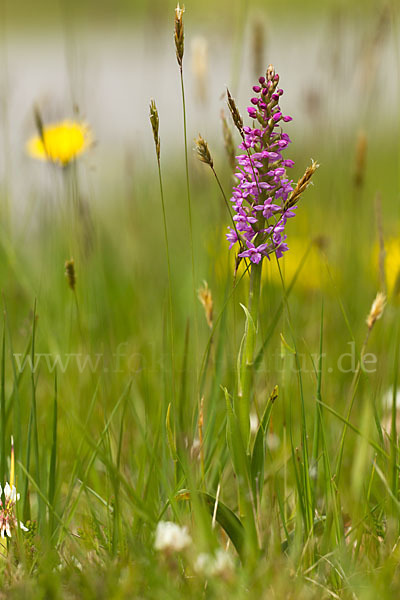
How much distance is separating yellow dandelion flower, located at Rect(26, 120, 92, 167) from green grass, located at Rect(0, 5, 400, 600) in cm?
12

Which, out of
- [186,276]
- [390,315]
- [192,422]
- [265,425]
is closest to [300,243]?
[186,276]

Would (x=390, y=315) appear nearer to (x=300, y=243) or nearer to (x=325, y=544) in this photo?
(x=300, y=243)

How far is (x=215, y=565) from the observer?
1.01 meters

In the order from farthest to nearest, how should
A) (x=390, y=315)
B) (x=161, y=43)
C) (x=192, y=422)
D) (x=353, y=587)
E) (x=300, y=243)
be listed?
(x=300, y=243) < (x=161, y=43) < (x=390, y=315) < (x=192, y=422) < (x=353, y=587)

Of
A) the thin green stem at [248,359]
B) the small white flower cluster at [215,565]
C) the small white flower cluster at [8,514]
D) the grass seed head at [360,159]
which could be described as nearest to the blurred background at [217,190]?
the grass seed head at [360,159]

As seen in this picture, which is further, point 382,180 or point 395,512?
point 382,180

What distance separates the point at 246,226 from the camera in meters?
1.20

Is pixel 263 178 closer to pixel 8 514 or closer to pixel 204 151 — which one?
pixel 204 151

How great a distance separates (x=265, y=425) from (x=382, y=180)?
4272 millimetres

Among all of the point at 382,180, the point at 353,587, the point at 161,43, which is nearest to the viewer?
the point at 353,587

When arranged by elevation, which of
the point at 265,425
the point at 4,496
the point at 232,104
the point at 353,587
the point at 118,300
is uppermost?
the point at 232,104

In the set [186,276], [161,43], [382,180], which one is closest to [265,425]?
[186,276]

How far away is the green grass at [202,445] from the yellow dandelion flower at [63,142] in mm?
120

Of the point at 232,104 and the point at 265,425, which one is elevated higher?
the point at 232,104
